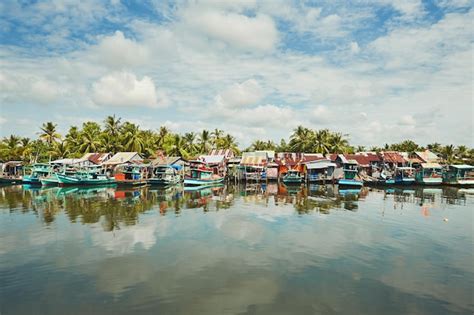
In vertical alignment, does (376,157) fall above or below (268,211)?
above

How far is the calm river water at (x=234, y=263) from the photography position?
7.60 meters

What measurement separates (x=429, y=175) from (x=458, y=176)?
3185 millimetres

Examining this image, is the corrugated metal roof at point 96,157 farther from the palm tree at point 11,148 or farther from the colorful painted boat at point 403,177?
the colorful painted boat at point 403,177

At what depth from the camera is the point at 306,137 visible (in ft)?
169

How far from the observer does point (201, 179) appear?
3644 centimetres

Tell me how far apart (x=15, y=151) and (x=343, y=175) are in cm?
5170

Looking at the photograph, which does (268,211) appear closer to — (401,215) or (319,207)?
(319,207)

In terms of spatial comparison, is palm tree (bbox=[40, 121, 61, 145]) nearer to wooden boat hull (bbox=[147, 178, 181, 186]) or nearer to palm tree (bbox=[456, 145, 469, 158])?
wooden boat hull (bbox=[147, 178, 181, 186])

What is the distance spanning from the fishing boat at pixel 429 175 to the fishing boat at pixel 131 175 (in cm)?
3673

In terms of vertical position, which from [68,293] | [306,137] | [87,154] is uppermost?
[306,137]

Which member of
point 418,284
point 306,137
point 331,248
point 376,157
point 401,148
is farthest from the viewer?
point 401,148

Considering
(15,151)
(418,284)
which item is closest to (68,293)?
(418,284)

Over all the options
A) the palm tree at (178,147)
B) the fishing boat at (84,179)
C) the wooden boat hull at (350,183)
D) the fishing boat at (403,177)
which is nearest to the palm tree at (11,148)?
the fishing boat at (84,179)

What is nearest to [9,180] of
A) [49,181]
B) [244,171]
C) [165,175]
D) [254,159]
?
[49,181]
